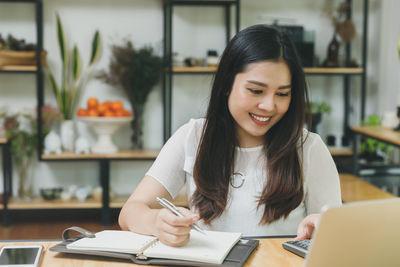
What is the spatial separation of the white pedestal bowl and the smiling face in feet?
7.43

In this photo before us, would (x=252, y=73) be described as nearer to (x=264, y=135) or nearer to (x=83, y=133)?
(x=264, y=135)

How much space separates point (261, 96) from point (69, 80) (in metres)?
2.70

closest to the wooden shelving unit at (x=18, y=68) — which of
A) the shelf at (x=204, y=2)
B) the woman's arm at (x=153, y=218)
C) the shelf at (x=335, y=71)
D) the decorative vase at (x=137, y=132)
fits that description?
the decorative vase at (x=137, y=132)

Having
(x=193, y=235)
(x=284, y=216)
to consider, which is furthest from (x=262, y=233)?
(x=193, y=235)

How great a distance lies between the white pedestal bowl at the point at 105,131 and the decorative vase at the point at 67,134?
14 centimetres

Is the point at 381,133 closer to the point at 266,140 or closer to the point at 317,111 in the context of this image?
the point at 317,111

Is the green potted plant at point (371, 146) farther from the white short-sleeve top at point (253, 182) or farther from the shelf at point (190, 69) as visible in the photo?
the white short-sleeve top at point (253, 182)

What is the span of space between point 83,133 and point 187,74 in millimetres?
899

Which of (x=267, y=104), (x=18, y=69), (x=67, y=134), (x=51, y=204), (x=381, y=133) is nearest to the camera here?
(x=267, y=104)

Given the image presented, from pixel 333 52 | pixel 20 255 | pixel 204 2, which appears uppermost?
pixel 204 2

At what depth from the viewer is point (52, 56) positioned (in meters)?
3.86

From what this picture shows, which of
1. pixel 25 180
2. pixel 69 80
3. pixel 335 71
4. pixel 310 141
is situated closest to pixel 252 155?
pixel 310 141

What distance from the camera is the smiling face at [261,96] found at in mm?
1416

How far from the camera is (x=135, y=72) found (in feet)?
12.1
